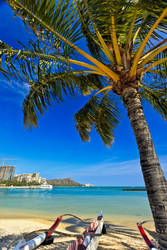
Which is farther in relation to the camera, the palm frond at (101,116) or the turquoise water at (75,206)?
the turquoise water at (75,206)

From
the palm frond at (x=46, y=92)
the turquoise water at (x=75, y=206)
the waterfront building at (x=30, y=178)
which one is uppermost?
the palm frond at (x=46, y=92)

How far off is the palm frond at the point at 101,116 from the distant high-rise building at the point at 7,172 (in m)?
84.5

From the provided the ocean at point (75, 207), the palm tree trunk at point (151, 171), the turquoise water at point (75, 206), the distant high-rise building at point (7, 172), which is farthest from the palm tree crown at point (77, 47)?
the distant high-rise building at point (7, 172)

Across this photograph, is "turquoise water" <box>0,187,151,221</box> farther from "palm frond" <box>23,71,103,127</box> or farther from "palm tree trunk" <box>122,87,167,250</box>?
"palm tree trunk" <box>122,87,167,250</box>

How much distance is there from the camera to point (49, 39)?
2225 millimetres

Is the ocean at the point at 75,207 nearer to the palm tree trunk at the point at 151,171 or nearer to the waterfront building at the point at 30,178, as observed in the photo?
the palm tree trunk at the point at 151,171

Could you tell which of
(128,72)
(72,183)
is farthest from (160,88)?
(72,183)

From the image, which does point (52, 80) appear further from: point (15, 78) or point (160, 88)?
point (160, 88)

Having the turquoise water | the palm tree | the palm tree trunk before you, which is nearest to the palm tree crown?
the palm tree

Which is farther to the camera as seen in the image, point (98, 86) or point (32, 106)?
point (98, 86)

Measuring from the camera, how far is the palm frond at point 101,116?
15.6 ft

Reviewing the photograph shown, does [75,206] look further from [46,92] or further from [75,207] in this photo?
[46,92]

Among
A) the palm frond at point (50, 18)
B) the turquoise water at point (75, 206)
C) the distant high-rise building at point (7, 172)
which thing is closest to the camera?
the palm frond at point (50, 18)

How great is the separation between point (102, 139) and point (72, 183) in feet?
402
